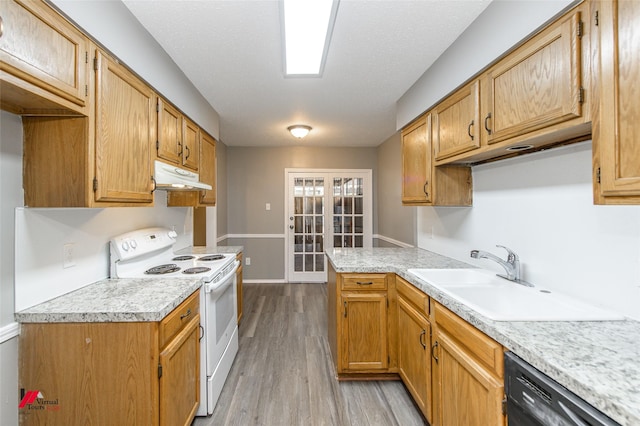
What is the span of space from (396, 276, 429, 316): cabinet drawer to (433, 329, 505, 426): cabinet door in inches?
6.6

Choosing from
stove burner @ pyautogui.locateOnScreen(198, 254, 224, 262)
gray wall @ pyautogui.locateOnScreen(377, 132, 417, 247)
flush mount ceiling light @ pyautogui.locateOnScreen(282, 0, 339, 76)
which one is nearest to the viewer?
flush mount ceiling light @ pyautogui.locateOnScreen(282, 0, 339, 76)

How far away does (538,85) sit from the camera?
1.23 metres

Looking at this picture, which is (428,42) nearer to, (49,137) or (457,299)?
(457,299)

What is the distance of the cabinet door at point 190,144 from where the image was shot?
238 centimetres

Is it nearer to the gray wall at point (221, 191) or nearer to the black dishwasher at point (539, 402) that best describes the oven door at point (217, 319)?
the black dishwasher at point (539, 402)

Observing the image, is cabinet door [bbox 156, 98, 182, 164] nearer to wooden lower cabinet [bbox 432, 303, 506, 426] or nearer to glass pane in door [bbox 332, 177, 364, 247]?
wooden lower cabinet [bbox 432, 303, 506, 426]

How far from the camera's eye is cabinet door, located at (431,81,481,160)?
167 centimetres

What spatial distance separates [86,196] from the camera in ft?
4.22

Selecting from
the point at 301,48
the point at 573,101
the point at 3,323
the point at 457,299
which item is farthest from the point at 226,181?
the point at 573,101

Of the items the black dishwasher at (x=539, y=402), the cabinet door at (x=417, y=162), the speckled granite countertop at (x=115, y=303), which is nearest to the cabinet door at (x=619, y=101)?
the black dishwasher at (x=539, y=402)

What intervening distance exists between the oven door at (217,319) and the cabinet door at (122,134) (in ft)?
2.50

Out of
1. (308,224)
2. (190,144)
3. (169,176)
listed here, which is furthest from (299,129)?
(169,176)

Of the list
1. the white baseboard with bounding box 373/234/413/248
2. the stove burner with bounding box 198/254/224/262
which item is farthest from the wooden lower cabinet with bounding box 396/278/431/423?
the white baseboard with bounding box 373/234/413/248

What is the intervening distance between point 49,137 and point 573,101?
2.26 m
